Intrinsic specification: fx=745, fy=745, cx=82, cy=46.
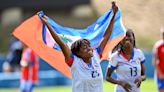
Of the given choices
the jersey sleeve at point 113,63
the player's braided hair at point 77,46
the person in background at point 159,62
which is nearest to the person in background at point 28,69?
the person in background at point 159,62

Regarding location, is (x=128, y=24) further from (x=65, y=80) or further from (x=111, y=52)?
(x=65, y=80)

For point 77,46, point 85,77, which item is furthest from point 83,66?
point 77,46

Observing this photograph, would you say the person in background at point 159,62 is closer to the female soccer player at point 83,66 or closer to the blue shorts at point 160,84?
the blue shorts at point 160,84

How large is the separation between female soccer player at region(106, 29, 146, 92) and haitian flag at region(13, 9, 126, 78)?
322 millimetres

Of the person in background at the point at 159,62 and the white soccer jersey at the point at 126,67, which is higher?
the person in background at the point at 159,62

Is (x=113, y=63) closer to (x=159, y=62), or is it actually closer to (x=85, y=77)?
(x=85, y=77)

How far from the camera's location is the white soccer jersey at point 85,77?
9.80 m

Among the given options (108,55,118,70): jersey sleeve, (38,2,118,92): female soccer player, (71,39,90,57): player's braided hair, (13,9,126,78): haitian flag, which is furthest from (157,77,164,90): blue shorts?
(71,39,90,57): player's braided hair

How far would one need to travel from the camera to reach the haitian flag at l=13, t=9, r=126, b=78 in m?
10.9

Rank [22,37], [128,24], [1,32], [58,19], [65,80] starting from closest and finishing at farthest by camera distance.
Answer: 1. [22,37]
2. [128,24]
3. [65,80]
4. [1,32]
5. [58,19]

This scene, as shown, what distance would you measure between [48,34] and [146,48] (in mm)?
21065

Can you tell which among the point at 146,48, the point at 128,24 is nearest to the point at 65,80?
the point at 146,48

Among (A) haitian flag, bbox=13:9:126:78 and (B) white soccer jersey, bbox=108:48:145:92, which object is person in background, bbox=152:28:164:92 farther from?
(B) white soccer jersey, bbox=108:48:145:92

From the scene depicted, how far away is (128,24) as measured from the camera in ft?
41.7
